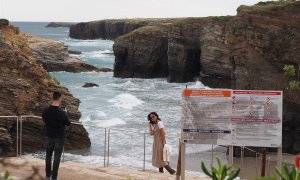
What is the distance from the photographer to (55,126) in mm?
9148

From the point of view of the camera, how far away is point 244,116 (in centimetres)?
909

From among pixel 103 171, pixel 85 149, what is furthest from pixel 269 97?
pixel 85 149

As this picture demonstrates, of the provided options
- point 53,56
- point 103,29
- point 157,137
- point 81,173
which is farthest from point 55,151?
point 103,29

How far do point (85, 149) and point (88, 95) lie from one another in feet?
94.0

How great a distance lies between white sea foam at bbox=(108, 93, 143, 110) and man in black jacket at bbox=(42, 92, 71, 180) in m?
30.6

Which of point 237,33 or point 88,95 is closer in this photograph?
point 237,33

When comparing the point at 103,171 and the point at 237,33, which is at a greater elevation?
the point at 237,33

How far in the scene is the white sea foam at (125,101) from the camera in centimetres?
4156

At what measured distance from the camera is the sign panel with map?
9.01 metres

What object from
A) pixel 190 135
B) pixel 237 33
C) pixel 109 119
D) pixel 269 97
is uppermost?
pixel 237 33

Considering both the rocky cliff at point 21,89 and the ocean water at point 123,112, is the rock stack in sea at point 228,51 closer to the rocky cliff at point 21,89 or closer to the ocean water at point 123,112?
the ocean water at point 123,112

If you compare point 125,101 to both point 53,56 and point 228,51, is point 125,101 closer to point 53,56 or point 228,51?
point 228,51

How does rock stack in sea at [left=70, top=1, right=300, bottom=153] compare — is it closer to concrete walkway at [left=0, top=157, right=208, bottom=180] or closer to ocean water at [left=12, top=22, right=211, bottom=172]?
ocean water at [left=12, top=22, right=211, bottom=172]

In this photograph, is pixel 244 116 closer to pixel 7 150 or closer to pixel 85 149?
pixel 7 150
